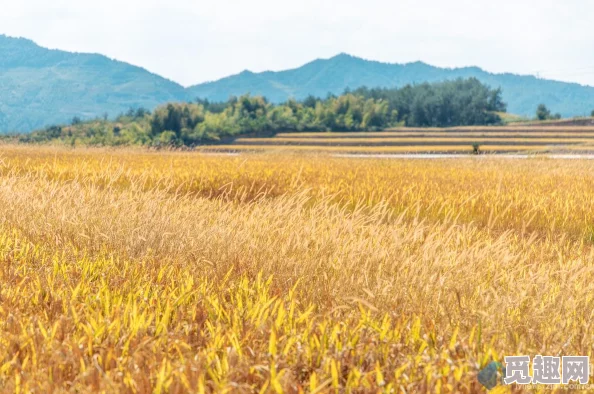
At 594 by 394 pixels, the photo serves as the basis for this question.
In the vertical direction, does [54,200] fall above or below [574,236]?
above

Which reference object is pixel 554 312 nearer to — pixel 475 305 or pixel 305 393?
pixel 475 305

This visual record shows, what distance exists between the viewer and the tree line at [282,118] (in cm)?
9344

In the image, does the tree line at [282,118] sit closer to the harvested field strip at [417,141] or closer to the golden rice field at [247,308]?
the harvested field strip at [417,141]

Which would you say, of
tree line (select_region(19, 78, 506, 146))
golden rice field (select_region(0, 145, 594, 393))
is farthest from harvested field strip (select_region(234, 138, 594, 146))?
golden rice field (select_region(0, 145, 594, 393))

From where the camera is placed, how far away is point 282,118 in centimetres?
10444

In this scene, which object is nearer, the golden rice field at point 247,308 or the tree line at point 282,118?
the golden rice field at point 247,308

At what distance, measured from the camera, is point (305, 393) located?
110 inches

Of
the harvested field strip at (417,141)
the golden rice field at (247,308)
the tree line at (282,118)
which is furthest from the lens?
the tree line at (282,118)

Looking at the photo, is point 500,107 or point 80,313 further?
point 500,107

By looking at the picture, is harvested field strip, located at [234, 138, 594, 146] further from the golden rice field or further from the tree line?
the golden rice field

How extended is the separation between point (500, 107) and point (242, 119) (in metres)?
76.7

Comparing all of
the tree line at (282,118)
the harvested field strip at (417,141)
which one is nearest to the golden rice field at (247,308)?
the harvested field strip at (417,141)

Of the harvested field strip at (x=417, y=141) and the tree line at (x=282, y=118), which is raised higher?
the tree line at (x=282, y=118)

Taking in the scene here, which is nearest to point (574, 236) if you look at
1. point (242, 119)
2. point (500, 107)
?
point (242, 119)
